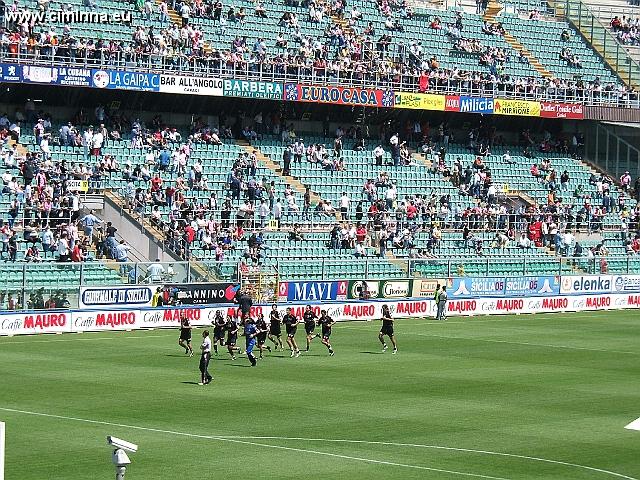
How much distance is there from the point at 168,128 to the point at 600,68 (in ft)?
103

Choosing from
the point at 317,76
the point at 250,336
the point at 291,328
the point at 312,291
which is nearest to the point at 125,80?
the point at 317,76

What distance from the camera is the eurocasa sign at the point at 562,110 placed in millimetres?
74500

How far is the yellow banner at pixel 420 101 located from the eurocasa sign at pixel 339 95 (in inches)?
24.2

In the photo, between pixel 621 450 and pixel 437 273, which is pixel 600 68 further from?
pixel 621 450

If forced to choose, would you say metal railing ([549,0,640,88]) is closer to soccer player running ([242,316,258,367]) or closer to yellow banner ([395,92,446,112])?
yellow banner ([395,92,446,112])

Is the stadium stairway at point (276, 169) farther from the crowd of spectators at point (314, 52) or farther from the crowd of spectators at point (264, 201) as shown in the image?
the crowd of spectators at point (314, 52)

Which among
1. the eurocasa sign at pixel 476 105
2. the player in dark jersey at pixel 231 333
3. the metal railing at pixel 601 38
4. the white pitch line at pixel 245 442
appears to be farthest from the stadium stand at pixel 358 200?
the white pitch line at pixel 245 442

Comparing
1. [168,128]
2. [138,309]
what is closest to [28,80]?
[168,128]

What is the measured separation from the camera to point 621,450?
25.4 m

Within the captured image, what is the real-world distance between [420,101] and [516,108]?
21.1ft

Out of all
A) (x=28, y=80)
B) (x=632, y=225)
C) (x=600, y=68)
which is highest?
(x=600, y=68)

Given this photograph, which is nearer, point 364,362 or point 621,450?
point 621,450

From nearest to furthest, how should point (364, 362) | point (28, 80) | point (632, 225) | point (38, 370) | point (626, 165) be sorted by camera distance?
point (38, 370) → point (364, 362) → point (28, 80) → point (632, 225) → point (626, 165)

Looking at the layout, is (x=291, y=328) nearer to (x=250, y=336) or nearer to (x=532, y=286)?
(x=250, y=336)
